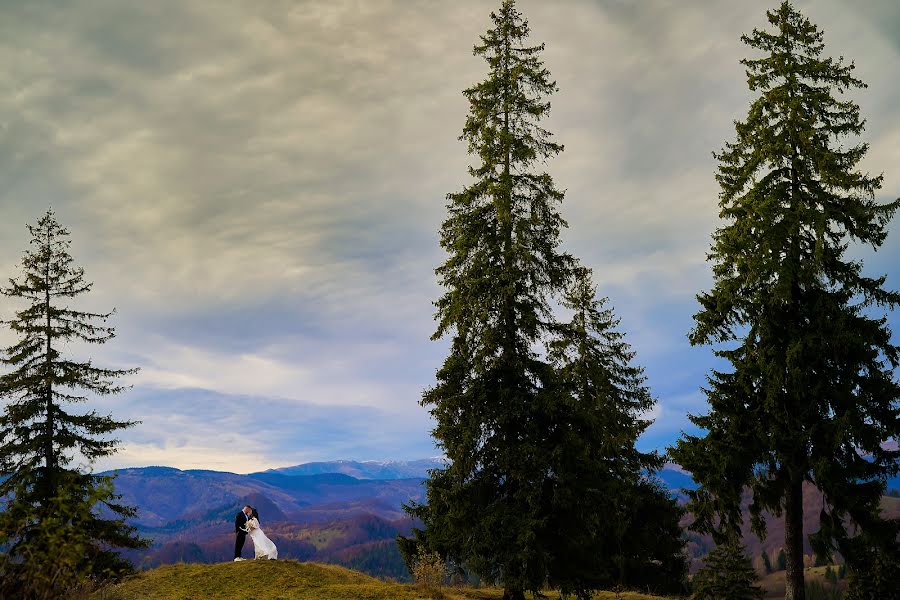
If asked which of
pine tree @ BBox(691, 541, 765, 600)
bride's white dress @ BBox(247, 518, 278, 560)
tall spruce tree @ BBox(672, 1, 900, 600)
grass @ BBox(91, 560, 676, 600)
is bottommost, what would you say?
pine tree @ BBox(691, 541, 765, 600)

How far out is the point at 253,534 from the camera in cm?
2202

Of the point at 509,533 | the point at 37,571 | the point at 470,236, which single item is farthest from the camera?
the point at 470,236

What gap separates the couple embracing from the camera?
21750 mm

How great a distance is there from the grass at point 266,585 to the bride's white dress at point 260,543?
2.33 ft

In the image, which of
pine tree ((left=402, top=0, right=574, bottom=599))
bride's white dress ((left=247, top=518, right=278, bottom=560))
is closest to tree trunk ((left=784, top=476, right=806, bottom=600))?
pine tree ((left=402, top=0, right=574, bottom=599))

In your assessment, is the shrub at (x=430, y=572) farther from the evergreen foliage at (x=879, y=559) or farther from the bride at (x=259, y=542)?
the evergreen foliage at (x=879, y=559)

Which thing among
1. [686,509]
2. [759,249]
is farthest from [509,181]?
[686,509]

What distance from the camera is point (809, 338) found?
18.4m

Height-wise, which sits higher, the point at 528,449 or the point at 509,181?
the point at 509,181

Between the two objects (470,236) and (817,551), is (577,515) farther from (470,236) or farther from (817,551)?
(470,236)

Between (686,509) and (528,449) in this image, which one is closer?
(528,449)

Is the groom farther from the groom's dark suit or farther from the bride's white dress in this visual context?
the bride's white dress

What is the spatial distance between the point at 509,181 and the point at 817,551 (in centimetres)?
1452

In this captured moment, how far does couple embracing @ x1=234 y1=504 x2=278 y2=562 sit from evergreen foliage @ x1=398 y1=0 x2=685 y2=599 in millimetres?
4648
